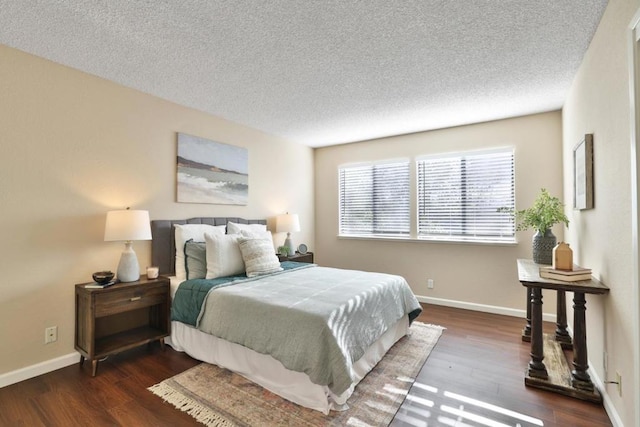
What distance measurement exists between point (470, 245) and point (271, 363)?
3156 mm

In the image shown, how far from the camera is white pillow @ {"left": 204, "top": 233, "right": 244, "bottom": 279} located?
2926 millimetres

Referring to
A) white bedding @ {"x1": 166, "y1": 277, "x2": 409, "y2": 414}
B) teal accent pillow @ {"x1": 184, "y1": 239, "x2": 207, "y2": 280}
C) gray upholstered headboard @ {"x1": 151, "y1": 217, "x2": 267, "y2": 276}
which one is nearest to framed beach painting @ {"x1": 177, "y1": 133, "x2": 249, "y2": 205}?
gray upholstered headboard @ {"x1": 151, "y1": 217, "x2": 267, "y2": 276}

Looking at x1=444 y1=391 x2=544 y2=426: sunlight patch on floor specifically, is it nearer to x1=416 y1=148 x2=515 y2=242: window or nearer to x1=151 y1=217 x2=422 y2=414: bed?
x1=151 y1=217 x2=422 y2=414: bed

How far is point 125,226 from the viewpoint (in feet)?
8.38

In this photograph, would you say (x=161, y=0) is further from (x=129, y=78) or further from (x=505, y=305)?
(x=505, y=305)

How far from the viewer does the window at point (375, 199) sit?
4625 mm

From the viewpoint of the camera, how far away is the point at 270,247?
3338mm

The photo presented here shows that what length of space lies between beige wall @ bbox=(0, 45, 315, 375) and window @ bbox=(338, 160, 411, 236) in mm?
2798

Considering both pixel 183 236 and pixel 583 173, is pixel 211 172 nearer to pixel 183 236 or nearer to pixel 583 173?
pixel 183 236

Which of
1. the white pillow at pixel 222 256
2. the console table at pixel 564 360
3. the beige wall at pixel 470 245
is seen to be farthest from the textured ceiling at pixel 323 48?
the console table at pixel 564 360

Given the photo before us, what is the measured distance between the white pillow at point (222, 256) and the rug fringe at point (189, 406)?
0.99 metres

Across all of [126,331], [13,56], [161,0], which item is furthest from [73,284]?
[161,0]

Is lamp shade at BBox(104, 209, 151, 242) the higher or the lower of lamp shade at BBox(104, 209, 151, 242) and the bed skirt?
the higher

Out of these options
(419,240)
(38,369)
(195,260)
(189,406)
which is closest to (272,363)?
(189,406)
